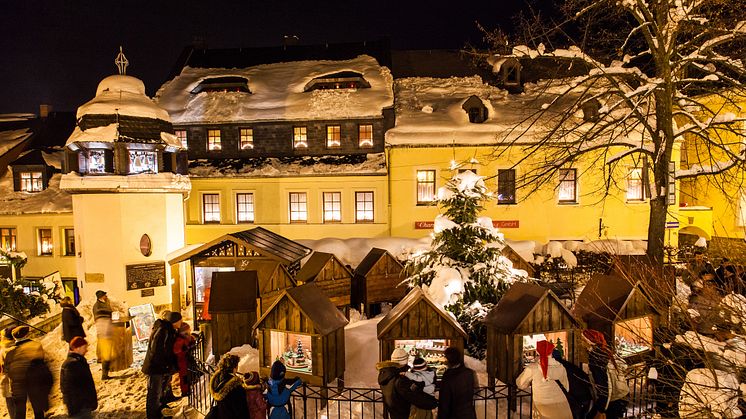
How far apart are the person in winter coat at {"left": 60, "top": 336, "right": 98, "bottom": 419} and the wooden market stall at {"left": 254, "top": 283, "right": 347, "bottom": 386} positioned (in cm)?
272

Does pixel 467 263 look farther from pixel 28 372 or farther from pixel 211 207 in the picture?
pixel 211 207

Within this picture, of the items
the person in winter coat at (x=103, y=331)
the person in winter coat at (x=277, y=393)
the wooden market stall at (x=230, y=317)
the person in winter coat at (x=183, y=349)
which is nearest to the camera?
the person in winter coat at (x=277, y=393)

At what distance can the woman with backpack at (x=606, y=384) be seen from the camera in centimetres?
682

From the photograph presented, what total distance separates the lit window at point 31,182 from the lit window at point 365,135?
1644cm

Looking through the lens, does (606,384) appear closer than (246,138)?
Yes

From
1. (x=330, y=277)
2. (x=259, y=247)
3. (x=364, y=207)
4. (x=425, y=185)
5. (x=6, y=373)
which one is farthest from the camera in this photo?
(x=364, y=207)

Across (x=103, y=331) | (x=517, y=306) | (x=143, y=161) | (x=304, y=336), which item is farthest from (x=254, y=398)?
(x=143, y=161)

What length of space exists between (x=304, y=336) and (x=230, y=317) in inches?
122

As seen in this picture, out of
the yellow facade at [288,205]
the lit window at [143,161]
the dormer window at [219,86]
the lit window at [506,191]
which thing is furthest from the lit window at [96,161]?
the lit window at [506,191]

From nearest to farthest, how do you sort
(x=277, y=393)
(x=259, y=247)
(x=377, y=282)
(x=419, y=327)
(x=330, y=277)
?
(x=277, y=393) → (x=419, y=327) → (x=330, y=277) → (x=259, y=247) → (x=377, y=282)

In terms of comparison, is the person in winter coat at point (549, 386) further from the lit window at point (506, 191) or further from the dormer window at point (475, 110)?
the dormer window at point (475, 110)

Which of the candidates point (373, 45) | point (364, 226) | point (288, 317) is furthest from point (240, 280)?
point (373, 45)

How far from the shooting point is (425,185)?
23.3 meters

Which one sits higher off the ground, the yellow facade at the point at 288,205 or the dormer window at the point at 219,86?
the dormer window at the point at 219,86
